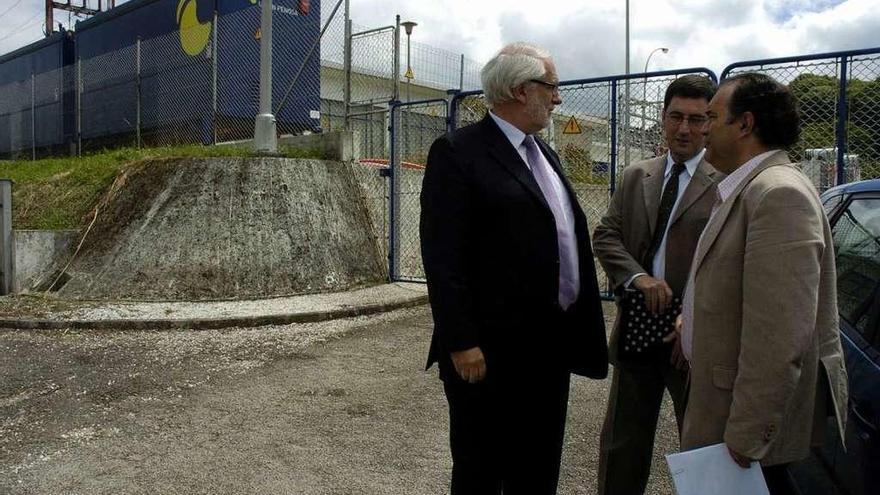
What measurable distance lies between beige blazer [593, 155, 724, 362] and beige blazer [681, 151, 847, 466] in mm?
628

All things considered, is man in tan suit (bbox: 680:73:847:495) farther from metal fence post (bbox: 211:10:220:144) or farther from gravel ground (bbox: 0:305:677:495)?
metal fence post (bbox: 211:10:220:144)

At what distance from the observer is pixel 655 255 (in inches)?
104

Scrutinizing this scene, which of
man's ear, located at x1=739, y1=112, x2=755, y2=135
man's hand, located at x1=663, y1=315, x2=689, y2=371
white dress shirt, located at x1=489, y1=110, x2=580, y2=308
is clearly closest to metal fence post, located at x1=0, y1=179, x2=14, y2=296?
white dress shirt, located at x1=489, y1=110, x2=580, y2=308

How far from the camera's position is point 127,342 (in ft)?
20.3

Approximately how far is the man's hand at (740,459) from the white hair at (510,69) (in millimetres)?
1296

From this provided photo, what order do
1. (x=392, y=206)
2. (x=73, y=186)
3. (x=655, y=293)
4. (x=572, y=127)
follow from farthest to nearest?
(x=73, y=186), (x=392, y=206), (x=572, y=127), (x=655, y=293)

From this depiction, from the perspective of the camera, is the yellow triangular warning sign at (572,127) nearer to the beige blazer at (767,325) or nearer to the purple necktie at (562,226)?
the purple necktie at (562,226)

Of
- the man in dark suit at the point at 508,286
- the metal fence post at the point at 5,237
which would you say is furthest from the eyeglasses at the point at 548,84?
the metal fence post at the point at 5,237

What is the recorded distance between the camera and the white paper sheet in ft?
5.55

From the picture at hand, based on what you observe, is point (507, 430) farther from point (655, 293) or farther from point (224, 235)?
point (224, 235)

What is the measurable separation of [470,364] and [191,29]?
462 inches

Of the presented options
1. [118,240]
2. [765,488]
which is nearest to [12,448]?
[765,488]

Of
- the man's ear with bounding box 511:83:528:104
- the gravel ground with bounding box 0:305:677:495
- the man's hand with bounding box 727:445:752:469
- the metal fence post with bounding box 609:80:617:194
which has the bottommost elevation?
the gravel ground with bounding box 0:305:677:495

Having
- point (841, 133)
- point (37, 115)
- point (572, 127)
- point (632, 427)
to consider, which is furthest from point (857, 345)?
point (37, 115)
